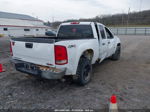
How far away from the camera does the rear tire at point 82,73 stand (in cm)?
A: 347

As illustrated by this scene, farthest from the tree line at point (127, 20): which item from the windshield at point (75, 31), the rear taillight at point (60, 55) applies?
the rear taillight at point (60, 55)

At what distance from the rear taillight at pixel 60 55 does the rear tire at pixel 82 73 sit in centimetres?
75

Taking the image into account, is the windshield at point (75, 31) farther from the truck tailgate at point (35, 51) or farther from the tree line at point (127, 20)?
the tree line at point (127, 20)

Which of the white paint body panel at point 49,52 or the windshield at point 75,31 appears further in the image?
the windshield at point 75,31

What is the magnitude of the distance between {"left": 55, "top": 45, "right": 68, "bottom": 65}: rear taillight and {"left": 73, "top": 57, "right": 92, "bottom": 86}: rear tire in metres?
0.75

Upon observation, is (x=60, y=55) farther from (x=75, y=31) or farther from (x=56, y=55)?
(x=75, y=31)

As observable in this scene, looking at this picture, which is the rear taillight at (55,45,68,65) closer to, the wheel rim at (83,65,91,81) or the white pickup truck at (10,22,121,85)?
the white pickup truck at (10,22,121,85)

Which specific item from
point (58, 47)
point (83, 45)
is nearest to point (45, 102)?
point (58, 47)

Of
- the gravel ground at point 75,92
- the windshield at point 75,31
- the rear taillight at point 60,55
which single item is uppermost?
the windshield at point 75,31

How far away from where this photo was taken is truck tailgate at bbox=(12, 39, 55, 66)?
279 centimetres

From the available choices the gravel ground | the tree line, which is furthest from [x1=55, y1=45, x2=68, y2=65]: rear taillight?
the tree line

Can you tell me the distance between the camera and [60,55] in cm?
277

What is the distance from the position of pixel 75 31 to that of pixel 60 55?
1.99 meters

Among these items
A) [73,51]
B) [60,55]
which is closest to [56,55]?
[60,55]
